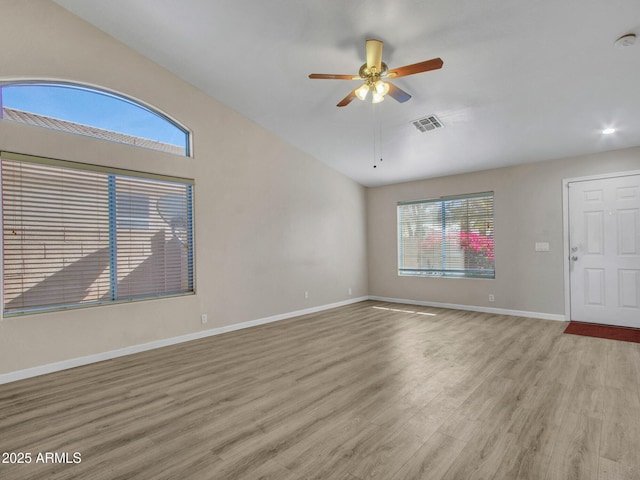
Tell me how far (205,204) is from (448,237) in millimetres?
4594

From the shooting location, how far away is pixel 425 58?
336 cm

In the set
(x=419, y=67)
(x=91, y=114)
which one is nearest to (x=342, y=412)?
(x=419, y=67)

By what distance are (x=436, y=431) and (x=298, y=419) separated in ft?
3.10

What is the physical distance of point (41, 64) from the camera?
10.9ft

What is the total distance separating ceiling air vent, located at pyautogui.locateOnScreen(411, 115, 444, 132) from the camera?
175 inches

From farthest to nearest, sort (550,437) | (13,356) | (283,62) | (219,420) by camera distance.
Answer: (283,62), (13,356), (219,420), (550,437)

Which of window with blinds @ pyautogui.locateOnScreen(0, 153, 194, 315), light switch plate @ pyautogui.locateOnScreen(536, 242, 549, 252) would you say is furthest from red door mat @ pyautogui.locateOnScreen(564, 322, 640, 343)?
window with blinds @ pyautogui.locateOnScreen(0, 153, 194, 315)

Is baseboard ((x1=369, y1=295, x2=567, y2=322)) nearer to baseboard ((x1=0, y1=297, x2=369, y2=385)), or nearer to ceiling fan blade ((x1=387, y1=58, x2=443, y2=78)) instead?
baseboard ((x1=0, y1=297, x2=369, y2=385))

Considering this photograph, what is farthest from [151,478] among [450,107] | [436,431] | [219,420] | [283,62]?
[450,107]

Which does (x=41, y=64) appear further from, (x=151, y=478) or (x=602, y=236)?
(x=602, y=236)

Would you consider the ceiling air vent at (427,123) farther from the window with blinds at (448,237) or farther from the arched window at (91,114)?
the arched window at (91,114)

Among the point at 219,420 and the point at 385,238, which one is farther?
the point at 385,238

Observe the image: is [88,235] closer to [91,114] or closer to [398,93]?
[91,114]

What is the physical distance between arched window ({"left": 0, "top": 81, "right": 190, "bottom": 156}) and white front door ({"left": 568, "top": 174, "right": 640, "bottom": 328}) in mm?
6061
